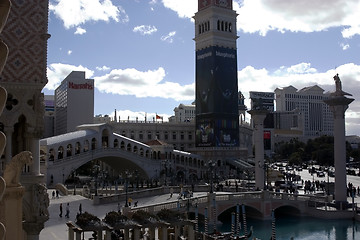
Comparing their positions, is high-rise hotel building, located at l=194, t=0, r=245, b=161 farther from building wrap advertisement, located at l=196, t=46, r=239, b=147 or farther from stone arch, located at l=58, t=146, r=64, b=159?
stone arch, located at l=58, t=146, r=64, b=159

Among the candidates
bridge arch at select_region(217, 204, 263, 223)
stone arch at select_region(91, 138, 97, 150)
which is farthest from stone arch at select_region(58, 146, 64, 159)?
bridge arch at select_region(217, 204, 263, 223)

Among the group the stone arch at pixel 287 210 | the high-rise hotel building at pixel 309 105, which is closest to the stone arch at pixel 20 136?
the stone arch at pixel 287 210

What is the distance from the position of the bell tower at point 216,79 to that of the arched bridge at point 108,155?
15.8ft

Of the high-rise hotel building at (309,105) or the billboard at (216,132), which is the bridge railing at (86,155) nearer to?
the billboard at (216,132)

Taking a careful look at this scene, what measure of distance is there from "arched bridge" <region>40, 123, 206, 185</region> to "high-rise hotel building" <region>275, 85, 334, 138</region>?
114416mm

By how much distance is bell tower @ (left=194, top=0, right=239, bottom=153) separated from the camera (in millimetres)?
73938

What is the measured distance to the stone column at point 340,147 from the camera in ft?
129

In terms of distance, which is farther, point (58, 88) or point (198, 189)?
point (58, 88)

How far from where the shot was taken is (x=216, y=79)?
73.6m

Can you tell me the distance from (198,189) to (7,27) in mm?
39297

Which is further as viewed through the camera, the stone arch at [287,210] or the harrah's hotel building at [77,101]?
the harrah's hotel building at [77,101]

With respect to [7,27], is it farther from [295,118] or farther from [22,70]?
[295,118]

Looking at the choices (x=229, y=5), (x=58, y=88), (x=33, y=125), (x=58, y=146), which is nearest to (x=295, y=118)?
(x=58, y=88)

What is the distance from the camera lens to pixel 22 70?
10750mm
